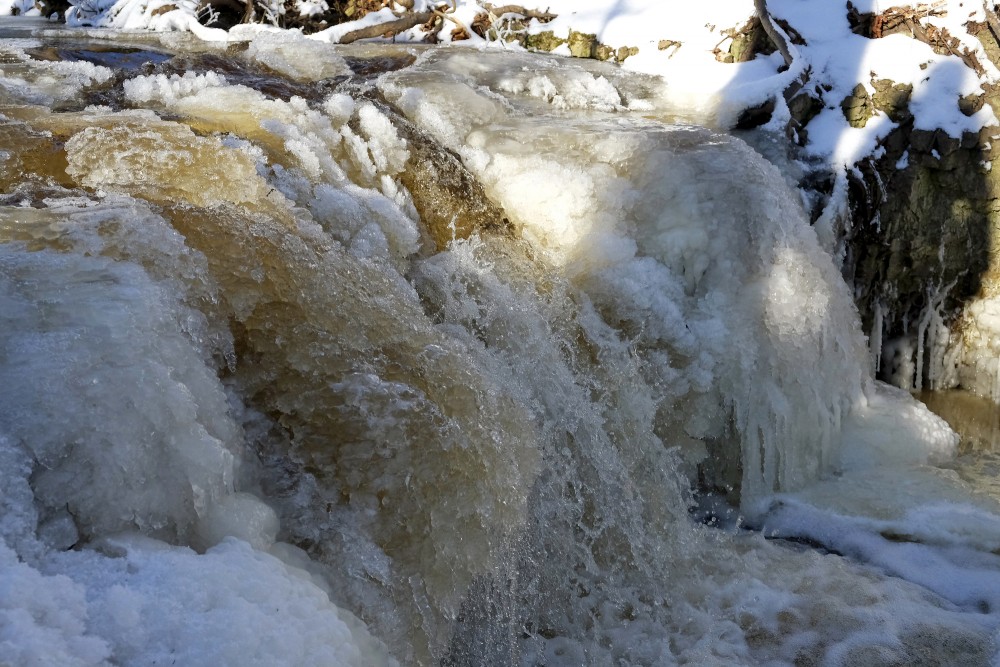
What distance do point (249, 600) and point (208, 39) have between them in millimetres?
5260

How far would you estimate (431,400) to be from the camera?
2.24 metres

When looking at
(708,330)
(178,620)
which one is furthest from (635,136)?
(178,620)

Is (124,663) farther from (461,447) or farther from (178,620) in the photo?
(461,447)

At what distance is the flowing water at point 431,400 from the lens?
5.16ft

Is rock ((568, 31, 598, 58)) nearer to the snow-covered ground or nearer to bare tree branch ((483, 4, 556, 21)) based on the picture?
the snow-covered ground

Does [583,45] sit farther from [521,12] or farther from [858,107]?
[858,107]

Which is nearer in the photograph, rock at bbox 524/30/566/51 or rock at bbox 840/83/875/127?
rock at bbox 840/83/875/127

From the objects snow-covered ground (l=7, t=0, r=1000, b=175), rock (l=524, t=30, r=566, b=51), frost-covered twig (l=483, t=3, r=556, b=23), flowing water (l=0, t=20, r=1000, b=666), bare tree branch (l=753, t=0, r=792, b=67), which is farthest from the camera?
frost-covered twig (l=483, t=3, r=556, b=23)

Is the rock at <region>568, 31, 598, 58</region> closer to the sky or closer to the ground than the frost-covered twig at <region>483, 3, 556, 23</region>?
closer to the ground

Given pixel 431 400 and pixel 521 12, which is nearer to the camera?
pixel 431 400

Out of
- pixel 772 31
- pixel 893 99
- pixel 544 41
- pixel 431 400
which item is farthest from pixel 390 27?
pixel 431 400

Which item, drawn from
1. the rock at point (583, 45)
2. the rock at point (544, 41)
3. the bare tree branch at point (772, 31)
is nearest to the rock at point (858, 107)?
the bare tree branch at point (772, 31)

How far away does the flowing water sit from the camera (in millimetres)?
1573

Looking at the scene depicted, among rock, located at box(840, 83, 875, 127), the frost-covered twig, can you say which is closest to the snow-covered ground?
rock, located at box(840, 83, 875, 127)
